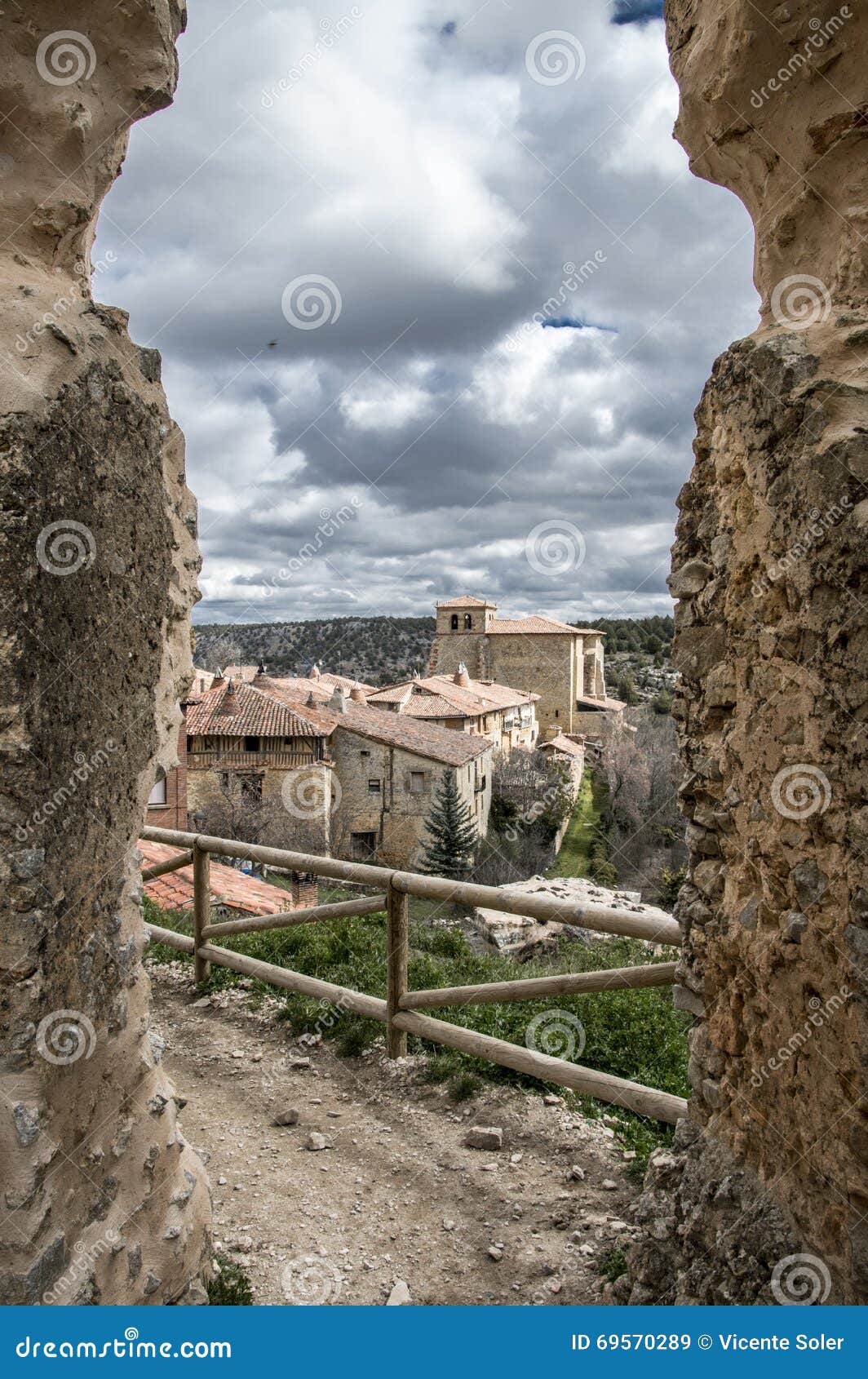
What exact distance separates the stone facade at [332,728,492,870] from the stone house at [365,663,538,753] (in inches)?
193

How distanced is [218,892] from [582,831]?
27.9 meters

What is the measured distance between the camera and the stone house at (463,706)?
1428 inches

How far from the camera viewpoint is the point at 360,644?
83.9 metres

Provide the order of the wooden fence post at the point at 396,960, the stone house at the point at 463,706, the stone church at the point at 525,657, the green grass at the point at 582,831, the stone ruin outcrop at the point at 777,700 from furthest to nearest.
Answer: the stone church at the point at 525,657, the stone house at the point at 463,706, the green grass at the point at 582,831, the wooden fence post at the point at 396,960, the stone ruin outcrop at the point at 777,700

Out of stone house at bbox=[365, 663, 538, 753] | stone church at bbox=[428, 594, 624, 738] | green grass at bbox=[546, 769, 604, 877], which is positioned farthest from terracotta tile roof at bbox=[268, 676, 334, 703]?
stone church at bbox=[428, 594, 624, 738]

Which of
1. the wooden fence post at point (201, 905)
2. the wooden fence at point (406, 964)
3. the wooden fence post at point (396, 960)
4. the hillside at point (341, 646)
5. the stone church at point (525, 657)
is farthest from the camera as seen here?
the hillside at point (341, 646)

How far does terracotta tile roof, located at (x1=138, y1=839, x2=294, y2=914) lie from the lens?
779cm

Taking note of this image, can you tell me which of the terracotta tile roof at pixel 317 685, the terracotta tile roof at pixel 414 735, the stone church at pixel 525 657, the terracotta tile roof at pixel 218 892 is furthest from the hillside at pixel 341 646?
the terracotta tile roof at pixel 218 892

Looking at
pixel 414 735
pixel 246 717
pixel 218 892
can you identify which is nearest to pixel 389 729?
pixel 414 735

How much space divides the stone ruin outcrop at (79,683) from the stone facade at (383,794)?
25.7 meters

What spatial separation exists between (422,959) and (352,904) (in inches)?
Result: 45.0

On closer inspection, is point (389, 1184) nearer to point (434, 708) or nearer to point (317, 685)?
point (434, 708)

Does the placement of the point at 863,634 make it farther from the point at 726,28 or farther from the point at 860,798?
the point at 726,28

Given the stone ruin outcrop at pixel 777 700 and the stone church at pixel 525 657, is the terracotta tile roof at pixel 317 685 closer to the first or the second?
the stone church at pixel 525 657
